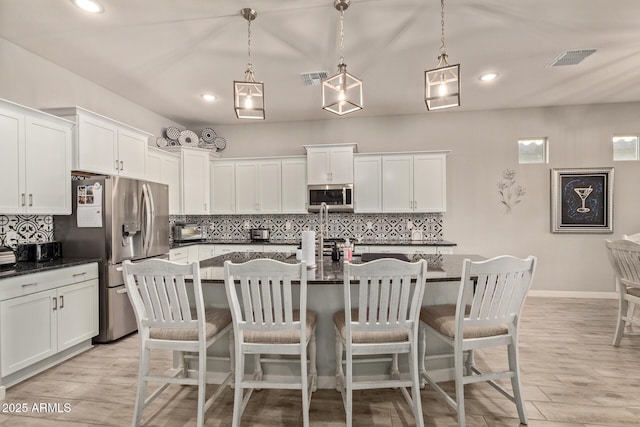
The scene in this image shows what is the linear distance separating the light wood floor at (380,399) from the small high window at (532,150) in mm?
2924

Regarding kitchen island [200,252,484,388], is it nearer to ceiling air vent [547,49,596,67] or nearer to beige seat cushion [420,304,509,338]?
beige seat cushion [420,304,509,338]

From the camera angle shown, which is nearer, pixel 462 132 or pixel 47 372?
pixel 47 372

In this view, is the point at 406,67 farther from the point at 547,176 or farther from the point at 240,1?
the point at 547,176

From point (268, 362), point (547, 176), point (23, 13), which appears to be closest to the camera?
point (268, 362)

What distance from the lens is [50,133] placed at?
3021 millimetres

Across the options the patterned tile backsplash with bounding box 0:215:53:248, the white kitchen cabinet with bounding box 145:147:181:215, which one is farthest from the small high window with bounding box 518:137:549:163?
the patterned tile backsplash with bounding box 0:215:53:248

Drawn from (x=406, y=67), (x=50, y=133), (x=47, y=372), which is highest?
(x=406, y=67)


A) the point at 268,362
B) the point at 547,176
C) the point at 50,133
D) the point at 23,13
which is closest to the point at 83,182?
the point at 50,133

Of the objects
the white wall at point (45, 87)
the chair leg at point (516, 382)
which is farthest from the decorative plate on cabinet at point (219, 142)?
the chair leg at point (516, 382)

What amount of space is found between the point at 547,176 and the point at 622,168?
40.4 inches

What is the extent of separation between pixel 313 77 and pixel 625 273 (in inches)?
149

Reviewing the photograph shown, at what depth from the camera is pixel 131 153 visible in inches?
156

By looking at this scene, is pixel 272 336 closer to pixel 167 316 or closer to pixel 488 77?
pixel 167 316

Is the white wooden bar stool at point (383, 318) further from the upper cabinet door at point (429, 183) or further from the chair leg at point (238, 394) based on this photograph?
the upper cabinet door at point (429, 183)
